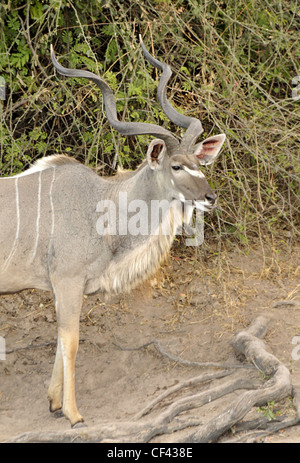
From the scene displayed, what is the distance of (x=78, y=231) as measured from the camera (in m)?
3.19

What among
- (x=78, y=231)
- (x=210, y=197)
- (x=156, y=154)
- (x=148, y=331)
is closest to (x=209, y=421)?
(x=210, y=197)

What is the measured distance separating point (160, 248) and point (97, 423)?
0.86 metres

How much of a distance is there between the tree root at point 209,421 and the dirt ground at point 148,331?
0.09 m

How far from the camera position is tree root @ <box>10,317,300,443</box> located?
109 inches

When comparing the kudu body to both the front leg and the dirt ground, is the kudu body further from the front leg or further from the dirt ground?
the dirt ground

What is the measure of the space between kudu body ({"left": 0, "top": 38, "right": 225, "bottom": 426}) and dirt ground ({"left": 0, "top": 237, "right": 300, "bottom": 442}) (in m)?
0.38

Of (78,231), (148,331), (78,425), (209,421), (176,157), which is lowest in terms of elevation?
(148,331)

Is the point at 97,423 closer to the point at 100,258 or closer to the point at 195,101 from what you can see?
the point at 100,258

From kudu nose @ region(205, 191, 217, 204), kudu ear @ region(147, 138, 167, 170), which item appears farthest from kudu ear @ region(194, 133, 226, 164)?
kudu nose @ region(205, 191, 217, 204)

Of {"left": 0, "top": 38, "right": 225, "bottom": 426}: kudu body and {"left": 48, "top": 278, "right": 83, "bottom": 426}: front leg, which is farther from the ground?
{"left": 0, "top": 38, "right": 225, "bottom": 426}: kudu body

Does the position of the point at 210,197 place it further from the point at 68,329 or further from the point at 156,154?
the point at 68,329

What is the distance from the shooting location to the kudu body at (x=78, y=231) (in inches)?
124

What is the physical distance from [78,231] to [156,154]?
508 mm

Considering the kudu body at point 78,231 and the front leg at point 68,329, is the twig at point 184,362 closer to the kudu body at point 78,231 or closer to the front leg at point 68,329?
the kudu body at point 78,231
